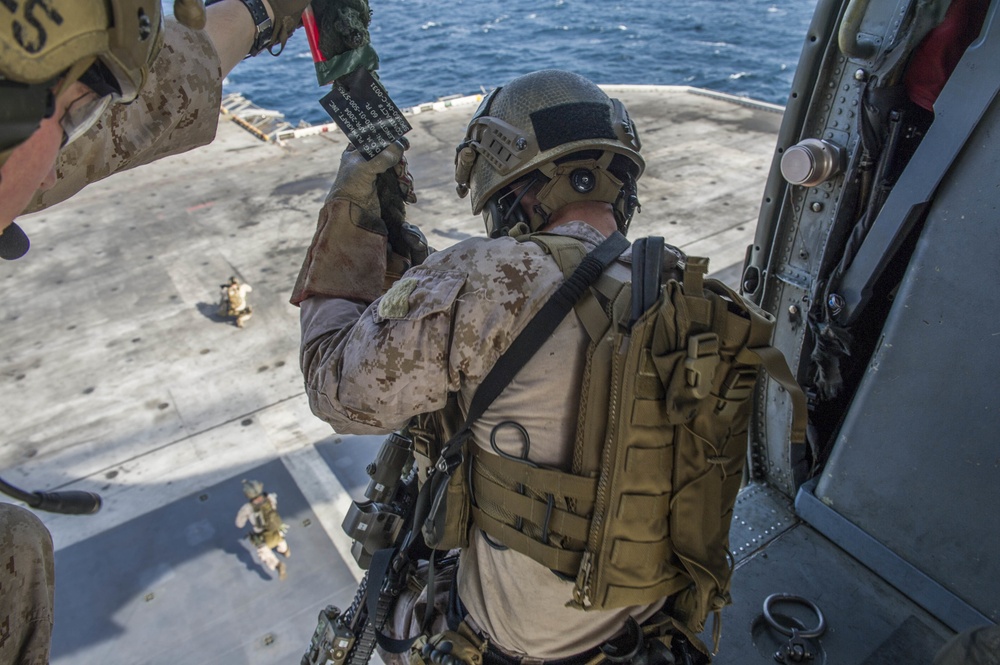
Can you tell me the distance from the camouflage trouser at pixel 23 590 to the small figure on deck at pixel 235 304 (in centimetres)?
682

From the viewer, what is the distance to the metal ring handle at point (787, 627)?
2.66 m

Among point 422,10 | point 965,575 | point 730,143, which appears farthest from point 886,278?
point 422,10

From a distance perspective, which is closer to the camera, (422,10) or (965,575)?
(965,575)

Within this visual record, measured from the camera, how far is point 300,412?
665cm

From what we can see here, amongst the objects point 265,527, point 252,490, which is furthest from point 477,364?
point 252,490

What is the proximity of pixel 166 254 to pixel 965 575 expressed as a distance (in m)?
9.61

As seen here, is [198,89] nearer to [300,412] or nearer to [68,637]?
[68,637]

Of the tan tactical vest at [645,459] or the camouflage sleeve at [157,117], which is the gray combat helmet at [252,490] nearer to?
the tan tactical vest at [645,459]

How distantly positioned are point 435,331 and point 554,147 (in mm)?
766

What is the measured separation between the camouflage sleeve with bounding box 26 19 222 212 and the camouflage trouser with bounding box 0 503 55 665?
71cm

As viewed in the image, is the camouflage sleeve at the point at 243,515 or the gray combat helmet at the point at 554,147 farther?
the camouflage sleeve at the point at 243,515

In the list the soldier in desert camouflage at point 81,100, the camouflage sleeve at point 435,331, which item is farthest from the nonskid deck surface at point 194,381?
the soldier in desert camouflage at point 81,100

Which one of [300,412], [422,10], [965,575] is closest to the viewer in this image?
[965,575]

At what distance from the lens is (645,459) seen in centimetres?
180
